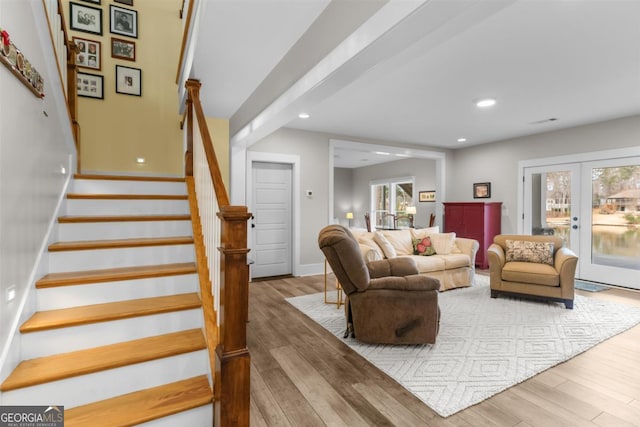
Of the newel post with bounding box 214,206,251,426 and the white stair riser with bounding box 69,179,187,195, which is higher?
the white stair riser with bounding box 69,179,187,195

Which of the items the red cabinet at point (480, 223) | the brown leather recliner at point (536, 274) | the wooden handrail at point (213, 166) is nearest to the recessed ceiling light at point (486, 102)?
A: the brown leather recliner at point (536, 274)

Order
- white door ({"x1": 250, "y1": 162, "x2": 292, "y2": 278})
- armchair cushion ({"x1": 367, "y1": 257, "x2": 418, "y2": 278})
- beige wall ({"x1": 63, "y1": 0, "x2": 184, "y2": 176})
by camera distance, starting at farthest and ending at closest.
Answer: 1. white door ({"x1": 250, "y1": 162, "x2": 292, "y2": 278})
2. beige wall ({"x1": 63, "y1": 0, "x2": 184, "y2": 176})
3. armchair cushion ({"x1": 367, "y1": 257, "x2": 418, "y2": 278})

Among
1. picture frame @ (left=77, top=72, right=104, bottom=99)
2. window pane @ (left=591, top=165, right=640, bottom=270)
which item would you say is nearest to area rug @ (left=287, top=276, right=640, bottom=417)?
window pane @ (left=591, top=165, right=640, bottom=270)

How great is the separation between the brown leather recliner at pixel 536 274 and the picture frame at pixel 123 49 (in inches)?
217

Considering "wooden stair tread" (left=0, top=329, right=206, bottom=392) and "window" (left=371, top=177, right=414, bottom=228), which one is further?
"window" (left=371, top=177, right=414, bottom=228)

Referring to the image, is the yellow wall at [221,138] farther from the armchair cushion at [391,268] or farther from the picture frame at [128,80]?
the armchair cushion at [391,268]

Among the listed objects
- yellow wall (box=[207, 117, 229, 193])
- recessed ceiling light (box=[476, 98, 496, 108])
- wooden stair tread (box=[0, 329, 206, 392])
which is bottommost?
wooden stair tread (box=[0, 329, 206, 392])

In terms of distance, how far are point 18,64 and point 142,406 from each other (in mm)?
1775

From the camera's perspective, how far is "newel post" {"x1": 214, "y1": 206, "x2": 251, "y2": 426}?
Answer: 1.40m

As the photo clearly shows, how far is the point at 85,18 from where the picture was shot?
3986 millimetres

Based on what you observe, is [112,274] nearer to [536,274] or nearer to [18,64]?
[18,64]

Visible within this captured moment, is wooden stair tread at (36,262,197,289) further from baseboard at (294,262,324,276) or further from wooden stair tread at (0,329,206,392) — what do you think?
baseboard at (294,262,324,276)

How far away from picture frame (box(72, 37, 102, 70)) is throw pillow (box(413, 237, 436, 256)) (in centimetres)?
500

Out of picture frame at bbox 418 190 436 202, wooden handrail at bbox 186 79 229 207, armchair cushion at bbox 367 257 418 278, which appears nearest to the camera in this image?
wooden handrail at bbox 186 79 229 207
